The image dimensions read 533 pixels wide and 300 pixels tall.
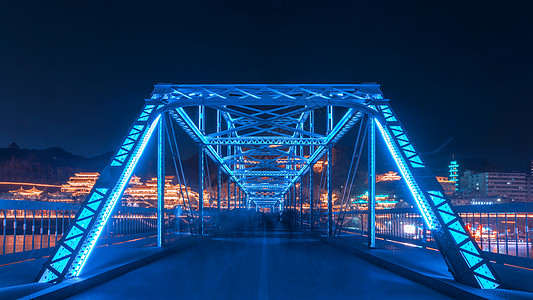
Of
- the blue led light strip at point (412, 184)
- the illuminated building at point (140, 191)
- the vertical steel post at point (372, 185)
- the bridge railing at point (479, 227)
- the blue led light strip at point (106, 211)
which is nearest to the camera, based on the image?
the blue led light strip at point (106, 211)

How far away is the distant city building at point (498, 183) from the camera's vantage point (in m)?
173

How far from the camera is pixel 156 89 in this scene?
15.8m

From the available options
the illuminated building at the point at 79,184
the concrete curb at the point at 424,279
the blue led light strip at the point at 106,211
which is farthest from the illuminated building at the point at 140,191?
the concrete curb at the point at 424,279

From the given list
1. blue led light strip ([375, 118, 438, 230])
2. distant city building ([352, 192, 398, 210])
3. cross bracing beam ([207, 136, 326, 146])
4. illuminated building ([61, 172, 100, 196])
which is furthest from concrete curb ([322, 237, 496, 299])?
illuminated building ([61, 172, 100, 196])

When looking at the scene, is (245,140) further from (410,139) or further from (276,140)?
(410,139)

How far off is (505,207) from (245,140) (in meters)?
18.7

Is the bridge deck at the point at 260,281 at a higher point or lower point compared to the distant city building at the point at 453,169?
lower

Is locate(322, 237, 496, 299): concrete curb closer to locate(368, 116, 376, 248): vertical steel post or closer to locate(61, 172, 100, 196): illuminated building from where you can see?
locate(368, 116, 376, 248): vertical steel post

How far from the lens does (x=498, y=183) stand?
178 meters

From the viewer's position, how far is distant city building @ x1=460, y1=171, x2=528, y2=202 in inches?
6806

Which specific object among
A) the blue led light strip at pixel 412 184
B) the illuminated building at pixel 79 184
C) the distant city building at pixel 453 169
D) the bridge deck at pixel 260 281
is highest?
the distant city building at pixel 453 169

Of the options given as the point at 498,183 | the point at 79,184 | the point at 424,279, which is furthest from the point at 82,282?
the point at 498,183

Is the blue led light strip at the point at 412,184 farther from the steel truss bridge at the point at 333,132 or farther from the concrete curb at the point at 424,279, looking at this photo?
the concrete curb at the point at 424,279

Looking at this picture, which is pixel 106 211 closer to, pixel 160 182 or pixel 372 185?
pixel 160 182
